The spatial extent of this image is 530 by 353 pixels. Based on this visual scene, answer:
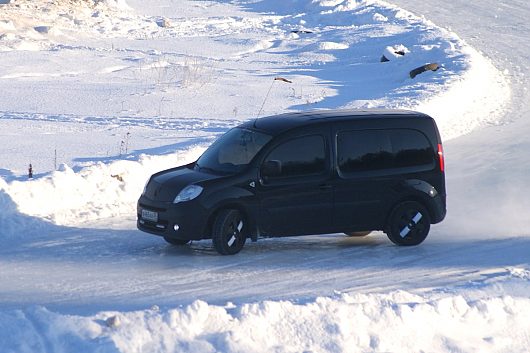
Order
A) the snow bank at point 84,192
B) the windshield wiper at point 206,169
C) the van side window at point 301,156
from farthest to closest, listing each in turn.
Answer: the snow bank at point 84,192 → the windshield wiper at point 206,169 → the van side window at point 301,156

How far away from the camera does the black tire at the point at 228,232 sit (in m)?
11.7

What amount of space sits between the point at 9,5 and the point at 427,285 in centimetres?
Result: 3651

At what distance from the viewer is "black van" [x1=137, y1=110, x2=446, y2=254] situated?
11.8 m

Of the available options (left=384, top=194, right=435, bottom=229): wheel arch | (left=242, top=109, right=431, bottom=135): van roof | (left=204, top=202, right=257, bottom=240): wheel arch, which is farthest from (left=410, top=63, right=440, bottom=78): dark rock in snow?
(left=204, top=202, right=257, bottom=240): wheel arch

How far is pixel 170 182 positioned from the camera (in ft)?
39.6

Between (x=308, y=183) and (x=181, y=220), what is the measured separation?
5.11 feet

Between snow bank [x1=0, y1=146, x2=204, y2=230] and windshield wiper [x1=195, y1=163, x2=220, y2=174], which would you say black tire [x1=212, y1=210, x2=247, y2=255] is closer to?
windshield wiper [x1=195, y1=163, x2=220, y2=174]

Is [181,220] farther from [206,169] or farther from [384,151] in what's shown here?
[384,151]

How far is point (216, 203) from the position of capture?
11.7m

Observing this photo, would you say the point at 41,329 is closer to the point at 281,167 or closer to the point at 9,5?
the point at 281,167

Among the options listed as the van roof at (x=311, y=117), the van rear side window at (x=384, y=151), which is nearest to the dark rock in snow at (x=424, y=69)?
the van roof at (x=311, y=117)

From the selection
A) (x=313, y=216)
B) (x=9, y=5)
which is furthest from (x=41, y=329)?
(x=9, y=5)

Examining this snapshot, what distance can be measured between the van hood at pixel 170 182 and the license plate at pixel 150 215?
0.17 m

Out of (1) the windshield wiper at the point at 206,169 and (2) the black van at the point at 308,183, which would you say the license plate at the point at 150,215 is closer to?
(2) the black van at the point at 308,183
